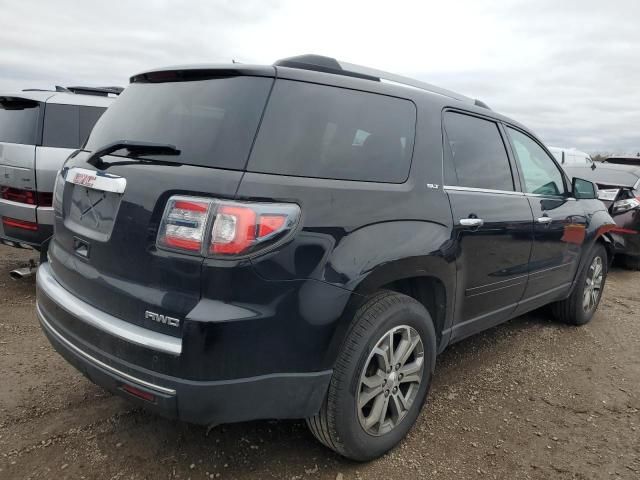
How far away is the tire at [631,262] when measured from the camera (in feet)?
23.0

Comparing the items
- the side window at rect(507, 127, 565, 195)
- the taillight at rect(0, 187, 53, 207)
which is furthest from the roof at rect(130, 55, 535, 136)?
the taillight at rect(0, 187, 53, 207)

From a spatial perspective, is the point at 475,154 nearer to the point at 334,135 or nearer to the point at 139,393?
the point at 334,135

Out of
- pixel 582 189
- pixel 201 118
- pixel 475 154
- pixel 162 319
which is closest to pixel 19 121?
pixel 201 118

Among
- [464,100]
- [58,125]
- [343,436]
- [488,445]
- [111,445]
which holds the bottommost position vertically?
[111,445]

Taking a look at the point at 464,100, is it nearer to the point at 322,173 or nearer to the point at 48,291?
the point at 322,173

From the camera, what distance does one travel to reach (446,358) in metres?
3.61

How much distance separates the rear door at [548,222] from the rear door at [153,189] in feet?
7.20

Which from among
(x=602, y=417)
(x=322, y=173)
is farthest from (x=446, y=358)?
(x=322, y=173)

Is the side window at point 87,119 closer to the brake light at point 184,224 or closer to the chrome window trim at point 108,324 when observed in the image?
the chrome window trim at point 108,324

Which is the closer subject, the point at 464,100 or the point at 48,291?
→ the point at 48,291

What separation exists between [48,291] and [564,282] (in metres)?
3.70

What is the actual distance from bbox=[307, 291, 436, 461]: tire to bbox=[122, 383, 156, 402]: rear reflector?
696mm

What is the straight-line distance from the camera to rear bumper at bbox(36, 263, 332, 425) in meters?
1.79

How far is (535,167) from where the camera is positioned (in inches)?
143
